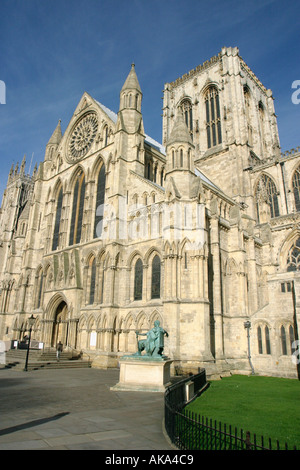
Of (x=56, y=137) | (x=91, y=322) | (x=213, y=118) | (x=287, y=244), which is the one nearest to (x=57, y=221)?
(x=56, y=137)

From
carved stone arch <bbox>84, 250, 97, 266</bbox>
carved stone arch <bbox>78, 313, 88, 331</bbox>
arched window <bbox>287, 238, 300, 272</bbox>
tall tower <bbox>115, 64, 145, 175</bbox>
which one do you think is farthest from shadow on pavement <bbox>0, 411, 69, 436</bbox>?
arched window <bbox>287, 238, 300, 272</bbox>

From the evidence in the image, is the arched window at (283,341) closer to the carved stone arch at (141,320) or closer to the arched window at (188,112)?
the carved stone arch at (141,320)

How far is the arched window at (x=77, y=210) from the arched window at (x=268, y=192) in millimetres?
18645

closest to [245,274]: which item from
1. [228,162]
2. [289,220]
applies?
[289,220]

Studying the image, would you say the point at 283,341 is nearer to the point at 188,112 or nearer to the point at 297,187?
the point at 297,187

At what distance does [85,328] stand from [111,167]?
43.3 ft

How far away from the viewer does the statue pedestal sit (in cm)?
1231

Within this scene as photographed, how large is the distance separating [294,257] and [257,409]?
23.1m

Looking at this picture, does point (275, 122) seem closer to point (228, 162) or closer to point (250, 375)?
point (228, 162)

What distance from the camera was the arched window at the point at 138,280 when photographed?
2339cm

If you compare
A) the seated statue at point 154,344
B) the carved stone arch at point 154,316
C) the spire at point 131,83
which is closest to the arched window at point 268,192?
the spire at point 131,83

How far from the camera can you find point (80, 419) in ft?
25.3

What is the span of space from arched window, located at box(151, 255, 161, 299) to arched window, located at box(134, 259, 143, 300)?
1089 millimetres

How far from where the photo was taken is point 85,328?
25.6 m
